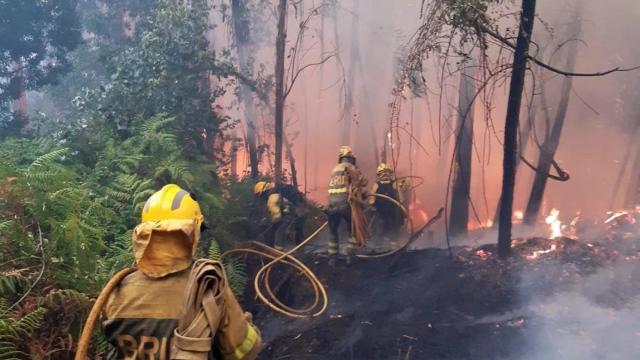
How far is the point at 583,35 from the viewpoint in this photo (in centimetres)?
1188

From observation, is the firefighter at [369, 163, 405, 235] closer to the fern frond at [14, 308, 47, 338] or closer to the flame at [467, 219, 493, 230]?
the flame at [467, 219, 493, 230]

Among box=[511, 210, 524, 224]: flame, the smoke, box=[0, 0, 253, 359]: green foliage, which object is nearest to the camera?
box=[0, 0, 253, 359]: green foliage

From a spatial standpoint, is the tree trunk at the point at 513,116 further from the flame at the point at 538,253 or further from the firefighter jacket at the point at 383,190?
the firefighter jacket at the point at 383,190

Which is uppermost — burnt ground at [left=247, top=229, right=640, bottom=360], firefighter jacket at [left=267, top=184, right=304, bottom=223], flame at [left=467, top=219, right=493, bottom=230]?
firefighter jacket at [left=267, top=184, right=304, bottom=223]

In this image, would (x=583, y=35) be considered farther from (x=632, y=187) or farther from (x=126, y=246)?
(x=126, y=246)

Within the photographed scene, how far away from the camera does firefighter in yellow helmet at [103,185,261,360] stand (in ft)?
8.54

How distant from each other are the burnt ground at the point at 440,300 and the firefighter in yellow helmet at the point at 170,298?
13.1 feet

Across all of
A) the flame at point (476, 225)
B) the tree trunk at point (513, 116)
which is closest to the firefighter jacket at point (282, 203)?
the tree trunk at point (513, 116)

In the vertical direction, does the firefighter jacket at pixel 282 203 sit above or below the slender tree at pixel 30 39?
below

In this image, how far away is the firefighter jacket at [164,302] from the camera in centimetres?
264

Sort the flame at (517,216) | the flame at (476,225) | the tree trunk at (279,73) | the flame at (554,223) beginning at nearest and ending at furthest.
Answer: the tree trunk at (279,73) → the flame at (554,223) → the flame at (517,216) → the flame at (476,225)

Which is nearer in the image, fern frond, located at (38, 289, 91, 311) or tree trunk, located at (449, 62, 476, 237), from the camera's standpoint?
fern frond, located at (38, 289, 91, 311)

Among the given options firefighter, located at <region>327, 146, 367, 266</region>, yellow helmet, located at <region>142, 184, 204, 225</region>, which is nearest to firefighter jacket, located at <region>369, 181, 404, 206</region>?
firefighter, located at <region>327, 146, 367, 266</region>

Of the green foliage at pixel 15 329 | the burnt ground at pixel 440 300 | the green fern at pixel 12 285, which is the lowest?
the burnt ground at pixel 440 300
